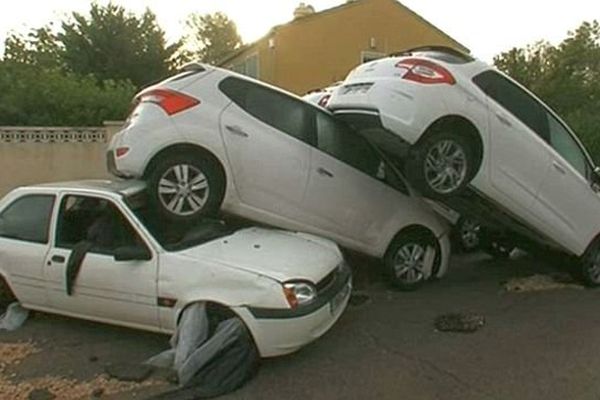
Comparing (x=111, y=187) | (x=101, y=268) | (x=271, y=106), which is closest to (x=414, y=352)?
(x=101, y=268)

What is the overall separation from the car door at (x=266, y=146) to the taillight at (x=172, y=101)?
0.35 m

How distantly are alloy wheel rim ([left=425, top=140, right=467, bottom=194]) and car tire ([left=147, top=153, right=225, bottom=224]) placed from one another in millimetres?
1967

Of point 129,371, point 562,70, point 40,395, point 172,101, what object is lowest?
point 40,395

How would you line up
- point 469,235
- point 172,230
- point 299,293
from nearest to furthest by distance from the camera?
point 299,293, point 172,230, point 469,235

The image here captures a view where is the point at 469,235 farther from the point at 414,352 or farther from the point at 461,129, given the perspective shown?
the point at 414,352

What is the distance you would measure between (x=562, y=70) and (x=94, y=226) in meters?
19.5

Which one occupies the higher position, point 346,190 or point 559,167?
point 559,167

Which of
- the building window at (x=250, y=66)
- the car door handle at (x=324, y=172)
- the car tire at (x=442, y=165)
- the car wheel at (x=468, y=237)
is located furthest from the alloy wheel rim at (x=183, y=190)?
the building window at (x=250, y=66)

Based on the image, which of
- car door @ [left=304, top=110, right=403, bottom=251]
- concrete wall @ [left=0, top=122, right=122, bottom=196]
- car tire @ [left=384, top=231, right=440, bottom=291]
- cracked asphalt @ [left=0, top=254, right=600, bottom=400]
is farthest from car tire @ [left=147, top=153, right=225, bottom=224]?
Result: concrete wall @ [left=0, top=122, right=122, bottom=196]

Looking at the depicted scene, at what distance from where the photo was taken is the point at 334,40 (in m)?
18.3

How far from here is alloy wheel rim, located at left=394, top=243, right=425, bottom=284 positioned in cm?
649

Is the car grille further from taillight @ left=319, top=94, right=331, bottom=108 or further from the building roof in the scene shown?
the building roof

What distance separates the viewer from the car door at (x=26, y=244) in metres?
5.15

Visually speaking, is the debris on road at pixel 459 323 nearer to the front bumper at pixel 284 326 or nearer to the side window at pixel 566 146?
the front bumper at pixel 284 326
